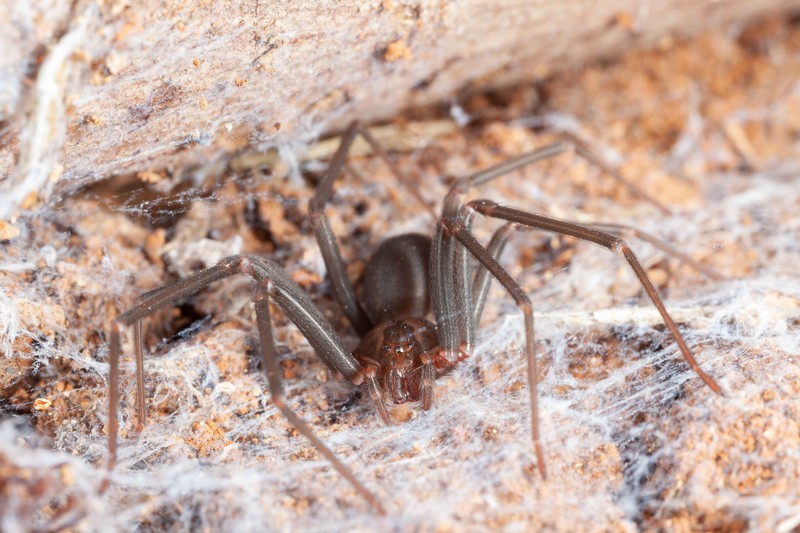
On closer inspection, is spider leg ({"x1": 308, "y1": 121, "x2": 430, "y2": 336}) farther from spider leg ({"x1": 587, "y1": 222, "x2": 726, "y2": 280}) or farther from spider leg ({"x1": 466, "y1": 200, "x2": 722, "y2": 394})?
spider leg ({"x1": 587, "y1": 222, "x2": 726, "y2": 280})

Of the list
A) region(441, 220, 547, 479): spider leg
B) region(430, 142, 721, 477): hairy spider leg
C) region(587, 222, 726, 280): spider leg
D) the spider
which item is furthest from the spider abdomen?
region(587, 222, 726, 280): spider leg

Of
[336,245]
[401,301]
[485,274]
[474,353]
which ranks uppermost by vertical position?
[336,245]

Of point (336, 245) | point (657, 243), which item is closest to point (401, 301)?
point (336, 245)

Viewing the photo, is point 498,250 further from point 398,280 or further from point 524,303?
point 524,303

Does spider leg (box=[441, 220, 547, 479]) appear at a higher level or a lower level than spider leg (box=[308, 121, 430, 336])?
lower

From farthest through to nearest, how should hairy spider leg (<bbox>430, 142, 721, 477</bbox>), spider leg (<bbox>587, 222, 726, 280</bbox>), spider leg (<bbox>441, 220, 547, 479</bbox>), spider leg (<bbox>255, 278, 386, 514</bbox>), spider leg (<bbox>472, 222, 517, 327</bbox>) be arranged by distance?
spider leg (<bbox>587, 222, 726, 280</bbox>) → spider leg (<bbox>472, 222, 517, 327</bbox>) → hairy spider leg (<bbox>430, 142, 721, 477</bbox>) → spider leg (<bbox>441, 220, 547, 479</bbox>) → spider leg (<bbox>255, 278, 386, 514</bbox>)

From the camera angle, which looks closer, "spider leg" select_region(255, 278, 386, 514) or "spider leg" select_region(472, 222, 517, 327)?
"spider leg" select_region(255, 278, 386, 514)
